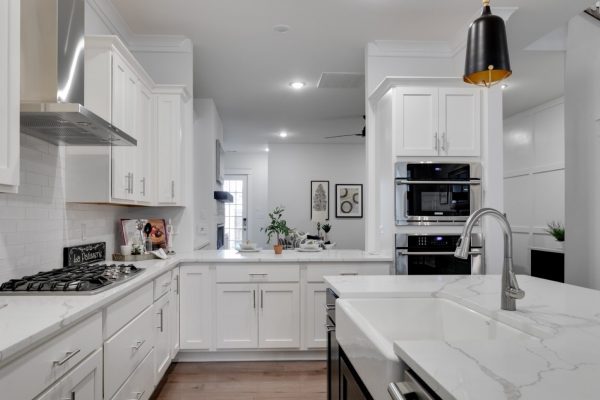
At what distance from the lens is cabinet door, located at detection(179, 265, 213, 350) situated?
3.39m

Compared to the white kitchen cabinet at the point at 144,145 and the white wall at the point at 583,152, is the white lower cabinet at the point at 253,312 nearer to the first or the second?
the white kitchen cabinet at the point at 144,145

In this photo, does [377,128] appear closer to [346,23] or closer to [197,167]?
[346,23]

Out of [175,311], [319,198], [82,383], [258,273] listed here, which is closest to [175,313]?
[175,311]

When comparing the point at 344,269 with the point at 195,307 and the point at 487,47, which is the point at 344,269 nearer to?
the point at 195,307

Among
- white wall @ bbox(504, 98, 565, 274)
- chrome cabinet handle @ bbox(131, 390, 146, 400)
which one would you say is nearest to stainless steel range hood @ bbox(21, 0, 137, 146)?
chrome cabinet handle @ bbox(131, 390, 146, 400)

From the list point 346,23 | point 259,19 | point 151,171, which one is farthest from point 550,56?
point 151,171

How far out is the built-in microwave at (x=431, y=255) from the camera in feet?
10.7

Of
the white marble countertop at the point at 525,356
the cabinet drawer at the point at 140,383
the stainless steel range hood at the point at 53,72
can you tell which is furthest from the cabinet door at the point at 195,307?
the white marble countertop at the point at 525,356

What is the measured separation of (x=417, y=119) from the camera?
3281 mm

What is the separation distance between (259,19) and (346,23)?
2.39 feet

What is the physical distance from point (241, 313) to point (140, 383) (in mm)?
1179

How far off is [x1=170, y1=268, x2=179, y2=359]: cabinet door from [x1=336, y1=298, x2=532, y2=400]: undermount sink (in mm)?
1938

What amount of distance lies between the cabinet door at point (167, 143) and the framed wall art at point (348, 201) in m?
5.56

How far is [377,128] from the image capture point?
150 inches
